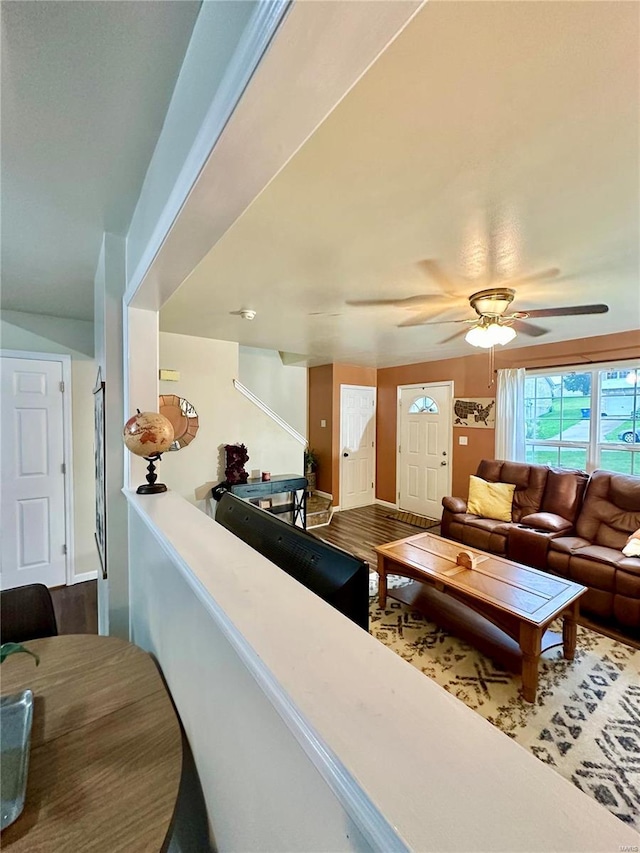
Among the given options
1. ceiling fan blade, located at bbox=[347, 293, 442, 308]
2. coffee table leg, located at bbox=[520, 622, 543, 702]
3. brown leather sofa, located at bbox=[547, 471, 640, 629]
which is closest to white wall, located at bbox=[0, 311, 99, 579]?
ceiling fan blade, located at bbox=[347, 293, 442, 308]

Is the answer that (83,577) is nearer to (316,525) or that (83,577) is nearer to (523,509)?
(316,525)

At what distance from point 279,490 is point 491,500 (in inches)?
90.9

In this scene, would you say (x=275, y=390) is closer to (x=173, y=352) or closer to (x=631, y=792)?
(x=173, y=352)

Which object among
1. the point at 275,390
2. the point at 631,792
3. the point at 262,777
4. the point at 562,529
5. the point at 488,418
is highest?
the point at 275,390

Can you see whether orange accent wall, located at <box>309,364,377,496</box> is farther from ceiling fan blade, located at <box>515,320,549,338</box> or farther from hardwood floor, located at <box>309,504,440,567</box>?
ceiling fan blade, located at <box>515,320,549,338</box>

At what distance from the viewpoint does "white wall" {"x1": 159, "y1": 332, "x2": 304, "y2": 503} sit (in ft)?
11.5

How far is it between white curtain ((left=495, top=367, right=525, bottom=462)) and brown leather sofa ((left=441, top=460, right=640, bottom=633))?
0.32 m

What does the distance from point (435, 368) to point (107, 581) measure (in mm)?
4550

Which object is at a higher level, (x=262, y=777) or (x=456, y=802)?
(x=456, y=802)

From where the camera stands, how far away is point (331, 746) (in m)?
0.40

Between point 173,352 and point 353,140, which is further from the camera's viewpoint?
point 173,352

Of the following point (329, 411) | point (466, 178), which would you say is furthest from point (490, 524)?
point (466, 178)

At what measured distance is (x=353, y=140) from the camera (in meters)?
1.12

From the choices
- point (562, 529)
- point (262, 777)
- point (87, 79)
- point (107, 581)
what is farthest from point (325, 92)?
point (562, 529)
